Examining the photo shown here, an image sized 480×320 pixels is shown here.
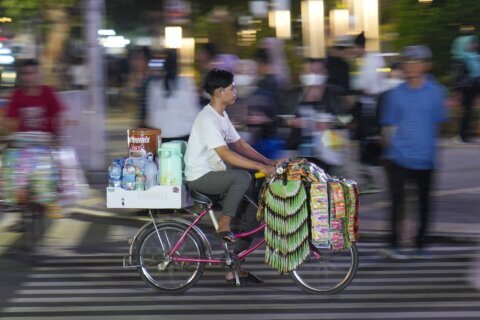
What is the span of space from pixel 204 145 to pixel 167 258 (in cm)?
90

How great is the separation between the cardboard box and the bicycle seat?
9 cm

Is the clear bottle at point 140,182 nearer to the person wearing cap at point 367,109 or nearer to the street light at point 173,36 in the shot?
the person wearing cap at point 367,109

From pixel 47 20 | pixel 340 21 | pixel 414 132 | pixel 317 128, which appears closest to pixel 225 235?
pixel 414 132

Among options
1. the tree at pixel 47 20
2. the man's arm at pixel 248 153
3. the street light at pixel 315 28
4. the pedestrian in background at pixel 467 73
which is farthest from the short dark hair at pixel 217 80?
the street light at pixel 315 28

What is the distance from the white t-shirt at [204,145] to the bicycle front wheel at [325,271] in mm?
989

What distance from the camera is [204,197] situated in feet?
26.5

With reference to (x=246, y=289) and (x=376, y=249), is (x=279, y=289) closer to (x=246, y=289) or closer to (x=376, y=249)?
(x=246, y=289)

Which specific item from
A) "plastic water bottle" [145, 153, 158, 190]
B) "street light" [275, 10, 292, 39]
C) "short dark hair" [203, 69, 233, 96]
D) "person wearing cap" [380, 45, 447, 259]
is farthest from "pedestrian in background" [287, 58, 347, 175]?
"street light" [275, 10, 292, 39]

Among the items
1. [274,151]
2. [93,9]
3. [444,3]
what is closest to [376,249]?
[274,151]

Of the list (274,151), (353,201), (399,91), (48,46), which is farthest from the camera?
(48,46)

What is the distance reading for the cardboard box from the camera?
8047 mm

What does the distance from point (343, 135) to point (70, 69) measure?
46.2 ft

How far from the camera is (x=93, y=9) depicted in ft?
47.6

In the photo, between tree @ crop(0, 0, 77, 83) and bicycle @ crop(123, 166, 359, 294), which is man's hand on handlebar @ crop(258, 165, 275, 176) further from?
tree @ crop(0, 0, 77, 83)
